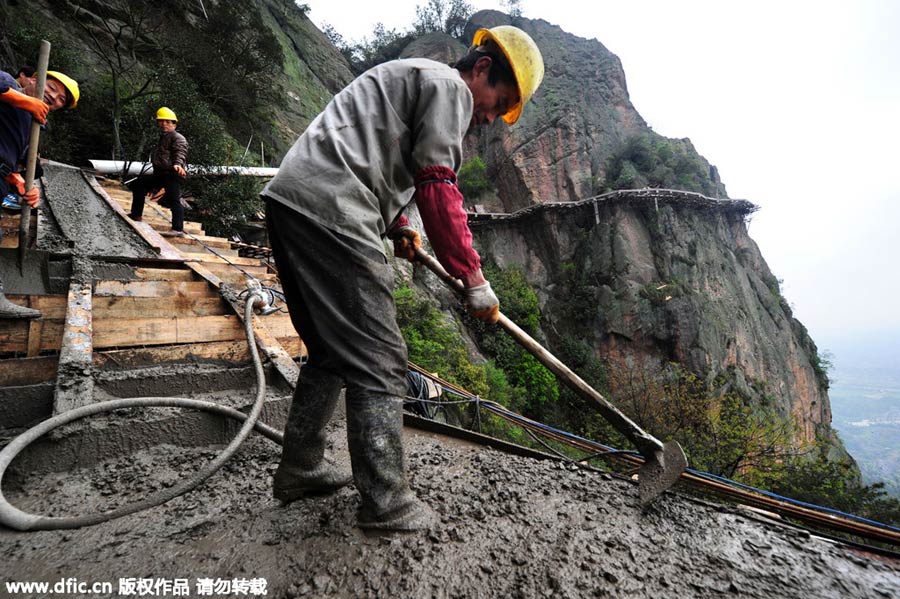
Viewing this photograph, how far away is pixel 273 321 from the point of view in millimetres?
2980

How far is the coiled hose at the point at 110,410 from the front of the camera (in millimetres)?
1167

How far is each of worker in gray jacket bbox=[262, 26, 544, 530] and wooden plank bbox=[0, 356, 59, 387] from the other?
1.43 meters

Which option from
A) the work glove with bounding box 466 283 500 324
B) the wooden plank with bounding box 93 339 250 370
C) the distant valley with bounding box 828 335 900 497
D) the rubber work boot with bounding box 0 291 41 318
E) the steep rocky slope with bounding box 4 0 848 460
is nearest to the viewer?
the work glove with bounding box 466 283 500 324

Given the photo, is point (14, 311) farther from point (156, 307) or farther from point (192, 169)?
point (192, 169)

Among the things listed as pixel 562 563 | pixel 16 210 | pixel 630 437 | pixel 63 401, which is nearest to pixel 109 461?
pixel 63 401

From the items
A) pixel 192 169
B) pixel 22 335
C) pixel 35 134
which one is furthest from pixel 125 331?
pixel 192 169

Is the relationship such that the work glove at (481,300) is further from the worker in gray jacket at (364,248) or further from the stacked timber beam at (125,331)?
the stacked timber beam at (125,331)

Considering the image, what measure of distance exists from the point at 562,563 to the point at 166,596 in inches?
47.7

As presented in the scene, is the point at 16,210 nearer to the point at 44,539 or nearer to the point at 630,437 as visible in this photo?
the point at 44,539

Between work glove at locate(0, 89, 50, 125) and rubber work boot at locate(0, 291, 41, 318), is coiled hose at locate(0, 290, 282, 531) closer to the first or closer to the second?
rubber work boot at locate(0, 291, 41, 318)

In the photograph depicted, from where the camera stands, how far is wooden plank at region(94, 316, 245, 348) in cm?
219

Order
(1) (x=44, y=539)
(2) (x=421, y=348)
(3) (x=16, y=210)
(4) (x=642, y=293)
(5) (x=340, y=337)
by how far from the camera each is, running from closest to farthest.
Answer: (1) (x=44, y=539) < (5) (x=340, y=337) < (3) (x=16, y=210) < (2) (x=421, y=348) < (4) (x=642, y=293)

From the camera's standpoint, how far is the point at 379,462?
1.27 meters

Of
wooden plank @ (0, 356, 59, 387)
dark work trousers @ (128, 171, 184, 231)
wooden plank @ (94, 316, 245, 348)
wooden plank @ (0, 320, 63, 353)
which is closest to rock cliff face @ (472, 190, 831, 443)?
dark work trousers @ (128, 171, 184, 231)
